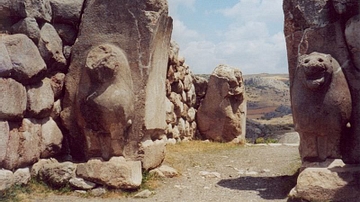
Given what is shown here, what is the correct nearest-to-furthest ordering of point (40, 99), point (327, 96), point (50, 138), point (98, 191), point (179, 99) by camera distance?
point (327, 96) < point (98, 191) < point (40, 99) < point (50, 138) < point (179, 99)

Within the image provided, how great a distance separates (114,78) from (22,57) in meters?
1.07

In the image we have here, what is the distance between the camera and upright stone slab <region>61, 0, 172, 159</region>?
5.43 m

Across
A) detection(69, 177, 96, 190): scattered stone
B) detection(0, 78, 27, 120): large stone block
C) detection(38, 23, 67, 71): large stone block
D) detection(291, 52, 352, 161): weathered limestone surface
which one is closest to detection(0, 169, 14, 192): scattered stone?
detection(0, 78, 27, 120): large stone block

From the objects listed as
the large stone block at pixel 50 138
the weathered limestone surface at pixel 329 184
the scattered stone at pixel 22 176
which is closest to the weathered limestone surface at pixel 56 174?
the scattered stone at pixel 22 176

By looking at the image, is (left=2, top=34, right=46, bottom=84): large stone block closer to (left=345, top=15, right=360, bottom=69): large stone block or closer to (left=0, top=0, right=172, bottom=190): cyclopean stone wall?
(left=0, top=0, right=172, bottom=190): cyclopean stone wall

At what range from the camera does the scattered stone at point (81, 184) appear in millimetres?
5277

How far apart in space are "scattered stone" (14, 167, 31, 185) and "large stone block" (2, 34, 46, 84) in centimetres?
101

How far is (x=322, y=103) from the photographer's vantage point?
4.74m

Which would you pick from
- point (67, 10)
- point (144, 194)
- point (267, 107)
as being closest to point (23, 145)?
point (144, 194)

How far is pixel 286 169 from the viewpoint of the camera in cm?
695

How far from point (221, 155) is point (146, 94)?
10.5 feet

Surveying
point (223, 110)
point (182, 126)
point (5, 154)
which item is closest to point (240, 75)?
point (223, 110)

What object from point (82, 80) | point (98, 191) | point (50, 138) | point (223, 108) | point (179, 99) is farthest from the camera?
point (223, 108)

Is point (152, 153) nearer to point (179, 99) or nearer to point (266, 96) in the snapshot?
point (179, 99)
